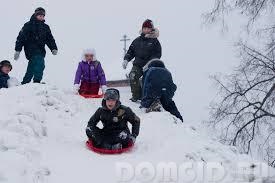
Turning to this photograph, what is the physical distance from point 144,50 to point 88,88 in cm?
164

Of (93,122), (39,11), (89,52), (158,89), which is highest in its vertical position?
(39,11)

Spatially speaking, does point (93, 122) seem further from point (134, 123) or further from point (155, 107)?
point (155, 107)

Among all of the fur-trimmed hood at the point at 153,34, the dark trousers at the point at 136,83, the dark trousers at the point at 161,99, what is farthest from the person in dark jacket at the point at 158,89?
the fur-trimmed hood at the point at 153,34

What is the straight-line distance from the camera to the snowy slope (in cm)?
627

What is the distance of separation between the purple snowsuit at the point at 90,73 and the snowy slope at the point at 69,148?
7.02ft

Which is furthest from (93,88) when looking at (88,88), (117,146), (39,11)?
(117,146)

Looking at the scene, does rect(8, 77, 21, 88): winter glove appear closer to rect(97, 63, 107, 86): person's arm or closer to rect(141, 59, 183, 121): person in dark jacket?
rect(97, 63, 107, 86): person's arm

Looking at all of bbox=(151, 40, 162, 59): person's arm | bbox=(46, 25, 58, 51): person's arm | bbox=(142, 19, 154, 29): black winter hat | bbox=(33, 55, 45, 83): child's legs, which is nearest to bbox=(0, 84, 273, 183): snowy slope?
bbox=(33, 55, 45, 83): child's legs

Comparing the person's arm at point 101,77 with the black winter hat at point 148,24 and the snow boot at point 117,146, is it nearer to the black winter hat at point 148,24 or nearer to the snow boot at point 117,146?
the black winter hat at point 148,24

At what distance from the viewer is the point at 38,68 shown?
1268 cm

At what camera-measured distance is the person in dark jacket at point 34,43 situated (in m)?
12.7

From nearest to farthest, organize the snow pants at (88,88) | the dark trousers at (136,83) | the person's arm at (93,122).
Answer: the person's arm at (93,122) → the dark trousers at (136,83) → the snow pants at (88,88)

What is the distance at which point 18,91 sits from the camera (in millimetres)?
10430

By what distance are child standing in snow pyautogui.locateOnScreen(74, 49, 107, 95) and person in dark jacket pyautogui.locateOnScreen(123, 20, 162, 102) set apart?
32.2 inches
